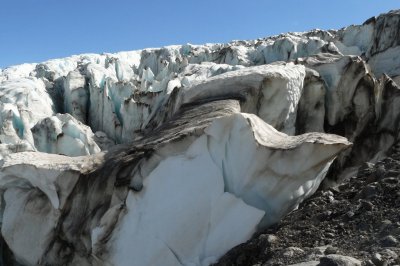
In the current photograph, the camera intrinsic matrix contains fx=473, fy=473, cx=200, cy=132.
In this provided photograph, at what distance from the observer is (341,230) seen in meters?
4.02

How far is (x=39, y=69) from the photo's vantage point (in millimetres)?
40312

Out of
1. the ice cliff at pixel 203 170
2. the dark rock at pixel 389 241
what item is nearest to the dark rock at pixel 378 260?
the dark rock at pixel 389 241

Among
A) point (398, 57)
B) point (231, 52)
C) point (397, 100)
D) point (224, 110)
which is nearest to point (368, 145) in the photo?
point (397, 100)

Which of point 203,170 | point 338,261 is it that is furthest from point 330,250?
point 203,170

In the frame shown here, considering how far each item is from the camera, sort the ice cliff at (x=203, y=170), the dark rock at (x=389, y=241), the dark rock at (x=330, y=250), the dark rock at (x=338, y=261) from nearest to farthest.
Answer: the dark rock at (x=338, y=261)
the dark rock at (x=389, y=241)
the dark rock at (x=330, y=250)
the ice cliff at (x=203, y=170)

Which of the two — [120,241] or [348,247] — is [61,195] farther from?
[348,247]

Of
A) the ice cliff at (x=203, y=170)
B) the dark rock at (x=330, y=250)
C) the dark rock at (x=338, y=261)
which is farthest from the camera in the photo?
the ice cliff at (x=203, y=170)

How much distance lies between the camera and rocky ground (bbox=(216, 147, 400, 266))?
11.5ft

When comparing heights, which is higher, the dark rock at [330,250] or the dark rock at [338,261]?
the dark rock at [338,261]

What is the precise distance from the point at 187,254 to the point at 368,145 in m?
5.39

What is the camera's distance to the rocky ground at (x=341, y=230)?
3490mm

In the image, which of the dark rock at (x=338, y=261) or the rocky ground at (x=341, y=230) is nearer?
the dark rock at (x=338, y=261)

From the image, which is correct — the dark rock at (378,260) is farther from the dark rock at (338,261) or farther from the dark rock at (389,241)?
the dark rock at (389,241)

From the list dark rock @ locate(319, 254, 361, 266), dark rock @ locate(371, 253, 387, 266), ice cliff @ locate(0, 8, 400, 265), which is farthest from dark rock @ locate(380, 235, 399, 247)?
ice cliff @ locate(0, 8, 400, 265)
